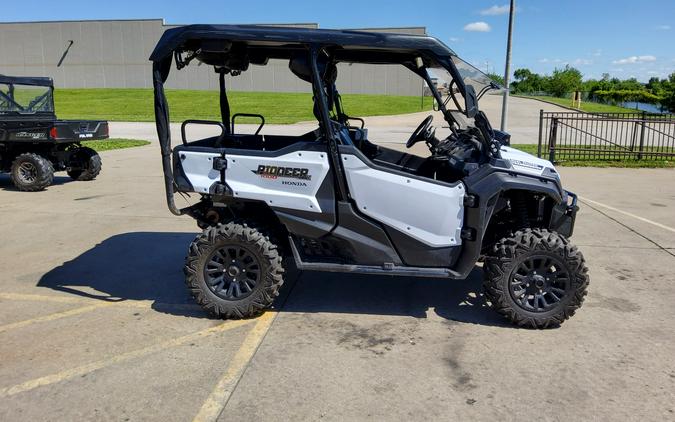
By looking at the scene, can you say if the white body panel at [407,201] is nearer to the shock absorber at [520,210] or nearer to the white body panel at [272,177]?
the white body panel at [272,177]

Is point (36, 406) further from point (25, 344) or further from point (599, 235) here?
point (599, 235)

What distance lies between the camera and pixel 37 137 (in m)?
9.45

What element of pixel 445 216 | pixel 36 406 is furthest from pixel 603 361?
pixel 36 406

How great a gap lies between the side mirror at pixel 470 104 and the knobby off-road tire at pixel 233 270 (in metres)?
1.74

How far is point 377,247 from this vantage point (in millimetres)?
4113

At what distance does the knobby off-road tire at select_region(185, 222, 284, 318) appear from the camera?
411 cm

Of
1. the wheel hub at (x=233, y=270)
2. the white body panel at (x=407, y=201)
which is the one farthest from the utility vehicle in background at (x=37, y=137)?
the white body panel at (x=407, y=201)

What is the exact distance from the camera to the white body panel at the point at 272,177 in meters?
4.00

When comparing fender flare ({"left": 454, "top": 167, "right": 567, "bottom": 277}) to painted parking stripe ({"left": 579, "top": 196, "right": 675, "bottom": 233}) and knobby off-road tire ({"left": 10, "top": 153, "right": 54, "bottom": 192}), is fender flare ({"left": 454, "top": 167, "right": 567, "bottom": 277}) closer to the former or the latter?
painted parking stripe ({"left": 579, "top": 196, "right": 675, "bottom": 233})

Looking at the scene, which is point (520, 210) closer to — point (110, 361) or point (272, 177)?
point (272, 177)

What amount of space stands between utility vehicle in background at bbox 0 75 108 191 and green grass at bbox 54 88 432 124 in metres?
17.9

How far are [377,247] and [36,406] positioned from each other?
238 centimetres

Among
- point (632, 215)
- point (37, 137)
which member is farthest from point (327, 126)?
point (37, 137)

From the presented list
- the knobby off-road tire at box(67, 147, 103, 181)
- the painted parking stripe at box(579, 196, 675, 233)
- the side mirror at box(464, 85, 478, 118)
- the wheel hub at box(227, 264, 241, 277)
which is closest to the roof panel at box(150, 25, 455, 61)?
the side mirror at box(464, 85, 478, 118)
